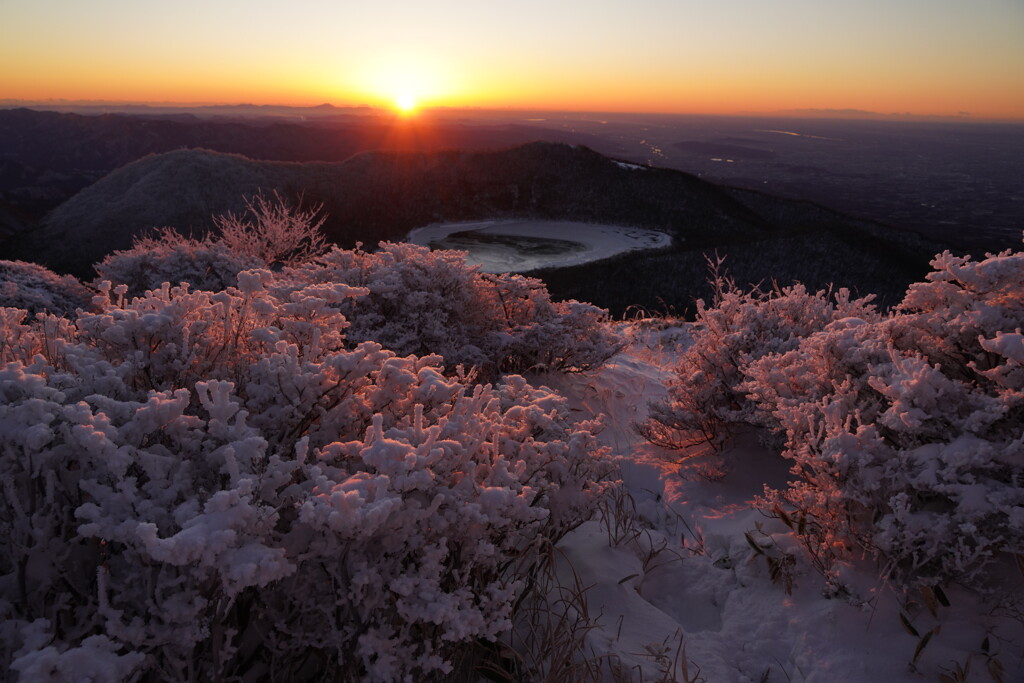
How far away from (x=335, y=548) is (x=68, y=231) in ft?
134

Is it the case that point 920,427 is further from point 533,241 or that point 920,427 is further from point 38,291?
point 533,241

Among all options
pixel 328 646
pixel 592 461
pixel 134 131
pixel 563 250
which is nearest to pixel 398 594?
pixel 328 646

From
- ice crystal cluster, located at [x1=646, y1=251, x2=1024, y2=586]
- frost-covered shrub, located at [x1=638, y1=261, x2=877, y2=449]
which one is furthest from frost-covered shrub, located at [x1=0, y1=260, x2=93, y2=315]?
ice crystal cluster, located at [x1=646, y1=251, x2=1024, y2=586]

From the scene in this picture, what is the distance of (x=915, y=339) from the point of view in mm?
3135

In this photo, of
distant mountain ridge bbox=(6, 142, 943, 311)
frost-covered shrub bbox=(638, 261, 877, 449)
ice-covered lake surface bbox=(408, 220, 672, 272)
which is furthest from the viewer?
ice-covered lake surface bbox=(408, 220, 672, 272)

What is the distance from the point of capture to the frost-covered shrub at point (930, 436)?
2.38 metres

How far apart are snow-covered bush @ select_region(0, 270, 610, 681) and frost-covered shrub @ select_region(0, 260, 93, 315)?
7.15 meters

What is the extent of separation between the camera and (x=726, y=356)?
459cm

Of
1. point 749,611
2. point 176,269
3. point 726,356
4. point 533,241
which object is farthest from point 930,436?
point 533,241

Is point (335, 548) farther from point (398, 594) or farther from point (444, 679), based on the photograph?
point (444, 679)

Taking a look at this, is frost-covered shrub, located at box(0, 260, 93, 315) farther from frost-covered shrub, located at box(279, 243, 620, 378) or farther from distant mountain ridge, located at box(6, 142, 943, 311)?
distant mountain ridge, located at box(6, 142, 943, 311)

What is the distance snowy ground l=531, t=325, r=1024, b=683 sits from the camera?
2.32 metres

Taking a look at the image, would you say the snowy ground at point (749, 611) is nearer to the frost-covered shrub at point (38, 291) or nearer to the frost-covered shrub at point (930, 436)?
the frost-covered shrub at point (930, 436)

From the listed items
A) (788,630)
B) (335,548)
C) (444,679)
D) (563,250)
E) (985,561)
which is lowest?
(563,250)
